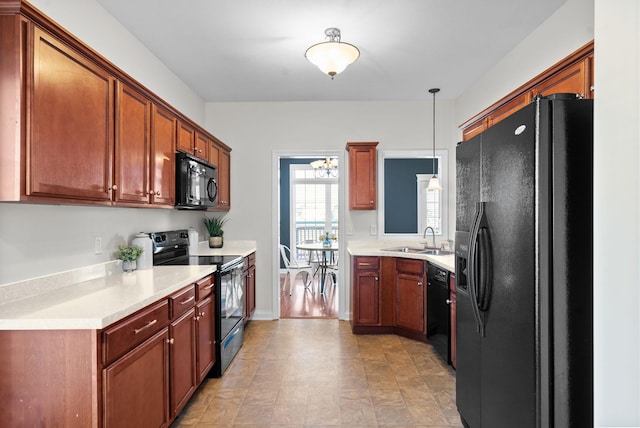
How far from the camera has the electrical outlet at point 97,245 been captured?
242 centimetres

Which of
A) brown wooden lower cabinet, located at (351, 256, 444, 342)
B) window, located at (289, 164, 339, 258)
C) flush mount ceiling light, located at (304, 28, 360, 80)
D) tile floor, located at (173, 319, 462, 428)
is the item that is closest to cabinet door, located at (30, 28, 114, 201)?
flush mount ceiling light, located at (304, 28, 360, 80)

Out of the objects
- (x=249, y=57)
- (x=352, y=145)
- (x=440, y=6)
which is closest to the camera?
(x=440, y=6)

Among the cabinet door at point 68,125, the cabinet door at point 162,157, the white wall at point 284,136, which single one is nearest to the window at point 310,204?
the white wall at point 284,136

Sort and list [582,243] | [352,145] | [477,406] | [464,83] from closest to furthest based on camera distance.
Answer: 1. [582,243]
2. [477,406]
3. [464,83]
4. [352,145]

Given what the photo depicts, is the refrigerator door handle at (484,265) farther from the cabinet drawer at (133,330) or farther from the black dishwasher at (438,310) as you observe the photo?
the cabinet drawer at (133,330)

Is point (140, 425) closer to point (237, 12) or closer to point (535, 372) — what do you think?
point (535, 372)

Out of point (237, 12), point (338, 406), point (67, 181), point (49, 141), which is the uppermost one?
point (237, 12)

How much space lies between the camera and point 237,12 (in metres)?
2.56

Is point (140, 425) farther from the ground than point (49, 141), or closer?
closer

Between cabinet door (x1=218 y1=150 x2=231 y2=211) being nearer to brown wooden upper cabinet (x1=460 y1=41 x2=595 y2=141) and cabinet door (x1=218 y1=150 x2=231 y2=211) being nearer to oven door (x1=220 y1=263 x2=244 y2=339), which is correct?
oven door (x1=220 y1=263 x2=244 y2=339)

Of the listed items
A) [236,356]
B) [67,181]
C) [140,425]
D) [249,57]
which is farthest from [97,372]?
[249,57]

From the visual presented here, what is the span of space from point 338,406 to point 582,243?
6.10 ft

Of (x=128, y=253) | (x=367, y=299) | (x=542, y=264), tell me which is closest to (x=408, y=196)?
(x=367, y=299)

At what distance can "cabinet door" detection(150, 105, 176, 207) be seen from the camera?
8.59 ft
